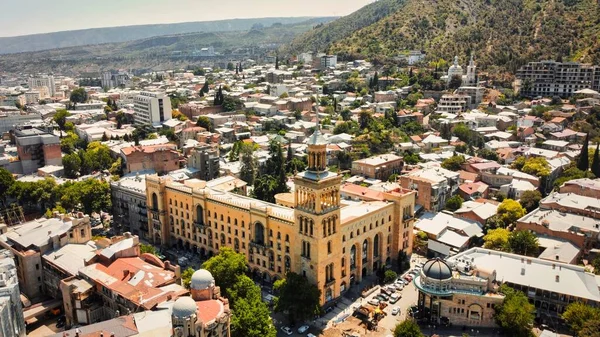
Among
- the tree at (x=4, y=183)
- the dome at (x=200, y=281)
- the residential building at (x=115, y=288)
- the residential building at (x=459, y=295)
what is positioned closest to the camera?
the dome at (x=200, y=281)

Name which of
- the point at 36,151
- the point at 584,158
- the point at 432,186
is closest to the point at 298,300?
the point at 432,186

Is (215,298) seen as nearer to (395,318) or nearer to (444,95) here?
(395,318)

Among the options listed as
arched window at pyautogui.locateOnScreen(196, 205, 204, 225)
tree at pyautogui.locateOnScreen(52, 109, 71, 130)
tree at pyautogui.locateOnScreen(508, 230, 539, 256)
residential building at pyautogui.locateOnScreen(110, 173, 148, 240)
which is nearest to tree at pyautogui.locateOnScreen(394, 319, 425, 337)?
tree at pyautogui.locateOnScreen(508, 230, 539, 256)

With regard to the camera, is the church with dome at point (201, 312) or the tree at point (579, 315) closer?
the church with dome at point (201, 312)

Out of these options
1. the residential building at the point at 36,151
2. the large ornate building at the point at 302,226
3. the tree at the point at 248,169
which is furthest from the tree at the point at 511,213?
the residential building at the point at 36,151

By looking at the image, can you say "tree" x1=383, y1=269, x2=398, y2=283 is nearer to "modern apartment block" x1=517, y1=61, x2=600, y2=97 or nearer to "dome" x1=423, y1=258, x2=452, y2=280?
"dome" x1=423, y1=258, x2=452, y2=280

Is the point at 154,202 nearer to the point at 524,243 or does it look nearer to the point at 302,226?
the point at 302,226

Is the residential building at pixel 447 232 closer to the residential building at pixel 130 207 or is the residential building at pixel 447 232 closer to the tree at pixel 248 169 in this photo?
the tree at pixel 248 169
